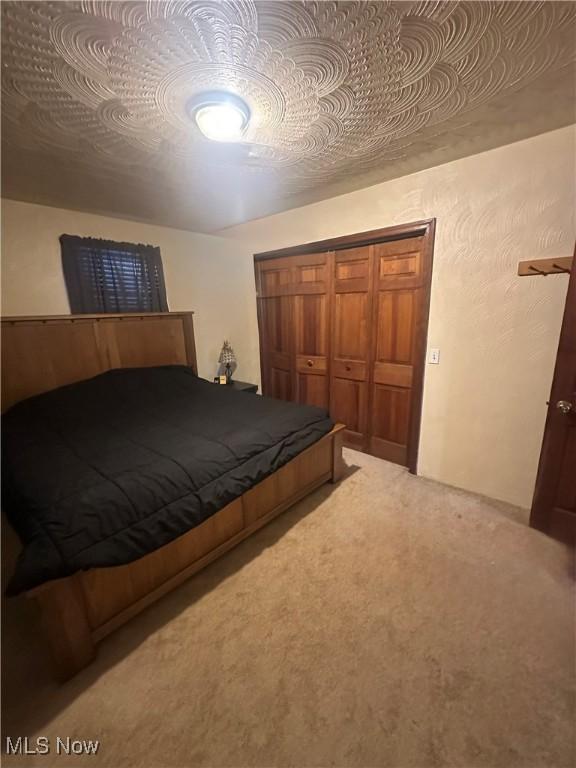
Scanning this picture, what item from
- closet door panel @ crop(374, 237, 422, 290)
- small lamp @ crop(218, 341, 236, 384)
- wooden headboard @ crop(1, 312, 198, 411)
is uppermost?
closet door panel @ crop(374, 237, 422, 290)

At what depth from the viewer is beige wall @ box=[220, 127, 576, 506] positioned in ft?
5.90

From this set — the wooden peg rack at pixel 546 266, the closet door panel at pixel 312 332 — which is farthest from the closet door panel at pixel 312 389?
the wooden peg rack at pixel 546 266

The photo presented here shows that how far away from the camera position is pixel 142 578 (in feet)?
4.69

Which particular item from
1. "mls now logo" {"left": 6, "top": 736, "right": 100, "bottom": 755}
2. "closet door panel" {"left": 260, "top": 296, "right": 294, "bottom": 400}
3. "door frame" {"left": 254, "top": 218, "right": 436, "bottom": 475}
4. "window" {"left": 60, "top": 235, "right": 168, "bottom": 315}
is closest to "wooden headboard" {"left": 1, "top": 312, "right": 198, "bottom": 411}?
"window" {"left": 60, "top": 235, "right": 168, "bottom": 315}

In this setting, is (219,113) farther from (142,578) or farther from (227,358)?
(227,358)

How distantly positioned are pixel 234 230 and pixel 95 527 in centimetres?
331

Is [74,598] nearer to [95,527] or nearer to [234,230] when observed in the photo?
[95,527]

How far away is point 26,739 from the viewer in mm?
1040

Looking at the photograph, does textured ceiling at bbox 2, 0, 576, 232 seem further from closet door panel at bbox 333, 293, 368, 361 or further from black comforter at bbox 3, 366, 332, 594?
black comforter at bbox 3, 366, 332, 594

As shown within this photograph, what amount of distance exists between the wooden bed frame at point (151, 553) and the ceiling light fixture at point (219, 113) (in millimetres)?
1863

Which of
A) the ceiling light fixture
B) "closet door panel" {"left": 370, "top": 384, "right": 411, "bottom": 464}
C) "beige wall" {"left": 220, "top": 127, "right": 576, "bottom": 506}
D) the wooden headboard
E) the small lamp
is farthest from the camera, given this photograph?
the small lamp

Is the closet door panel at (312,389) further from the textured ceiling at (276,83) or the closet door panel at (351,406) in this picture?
the textured ceiling at (276,83)

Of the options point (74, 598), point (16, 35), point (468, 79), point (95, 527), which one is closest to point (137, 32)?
point (16, 35)

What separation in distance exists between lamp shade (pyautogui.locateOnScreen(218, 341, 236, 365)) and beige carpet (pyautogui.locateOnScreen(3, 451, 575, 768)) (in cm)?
221
